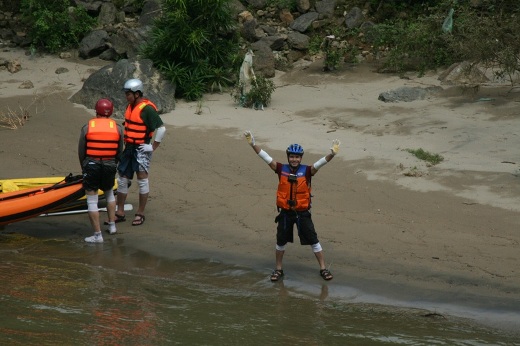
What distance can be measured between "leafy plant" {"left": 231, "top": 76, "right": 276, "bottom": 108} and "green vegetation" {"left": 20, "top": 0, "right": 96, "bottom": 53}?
435 cm

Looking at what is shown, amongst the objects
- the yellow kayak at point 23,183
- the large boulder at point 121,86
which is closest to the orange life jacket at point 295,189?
the yellow kayak at point 23,183

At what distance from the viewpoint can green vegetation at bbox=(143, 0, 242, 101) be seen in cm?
1441

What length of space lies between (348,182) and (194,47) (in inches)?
198

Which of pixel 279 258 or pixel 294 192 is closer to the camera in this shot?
pixel 294 192

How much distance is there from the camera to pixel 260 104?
1362cm

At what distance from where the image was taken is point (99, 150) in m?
9.05

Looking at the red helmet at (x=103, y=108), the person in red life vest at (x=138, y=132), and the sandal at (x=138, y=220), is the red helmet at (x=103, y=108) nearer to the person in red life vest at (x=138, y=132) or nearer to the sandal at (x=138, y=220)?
the person in red life vest at (x=138, y=132)

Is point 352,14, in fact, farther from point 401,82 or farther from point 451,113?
point 451,113

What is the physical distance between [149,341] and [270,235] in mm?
2473

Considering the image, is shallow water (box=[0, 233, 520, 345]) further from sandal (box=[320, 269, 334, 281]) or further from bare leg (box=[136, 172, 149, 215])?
bare leg (box=[136, 172, 149, 215])

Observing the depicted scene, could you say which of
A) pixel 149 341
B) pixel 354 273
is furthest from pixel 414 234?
pixel 149 341

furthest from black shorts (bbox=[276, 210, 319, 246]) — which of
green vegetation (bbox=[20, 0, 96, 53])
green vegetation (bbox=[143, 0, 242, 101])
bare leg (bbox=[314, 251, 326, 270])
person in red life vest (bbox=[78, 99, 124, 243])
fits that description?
green vegetation (bbox=[20, 0, 96, 53])

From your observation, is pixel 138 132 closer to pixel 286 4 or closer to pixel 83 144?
pixel 83 144

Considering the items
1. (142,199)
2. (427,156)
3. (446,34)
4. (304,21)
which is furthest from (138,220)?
(304,21)
